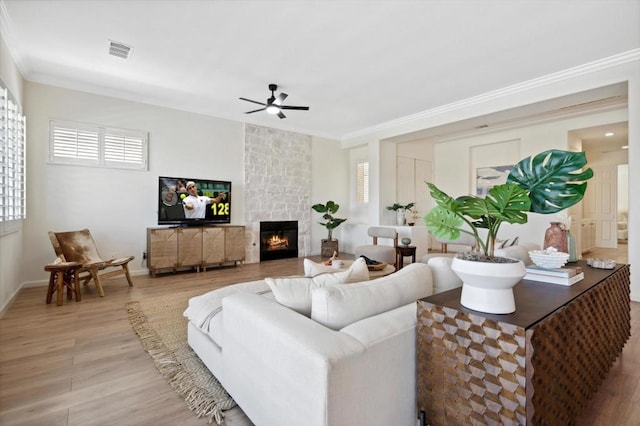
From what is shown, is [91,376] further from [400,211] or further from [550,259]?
[400,211]

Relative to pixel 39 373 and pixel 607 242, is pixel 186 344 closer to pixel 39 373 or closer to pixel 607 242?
pixel 39 373

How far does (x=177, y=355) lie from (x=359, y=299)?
1.67m

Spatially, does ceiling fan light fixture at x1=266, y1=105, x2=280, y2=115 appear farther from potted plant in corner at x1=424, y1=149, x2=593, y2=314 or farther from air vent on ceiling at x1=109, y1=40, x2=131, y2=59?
potted plant in corner at x1=424, y1=149, x2=593, y2=314

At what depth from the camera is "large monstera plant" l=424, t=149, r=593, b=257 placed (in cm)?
120

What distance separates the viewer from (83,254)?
4.01m

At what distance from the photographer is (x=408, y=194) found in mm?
7457

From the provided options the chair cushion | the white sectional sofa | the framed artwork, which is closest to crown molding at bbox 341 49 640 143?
the framed artwork

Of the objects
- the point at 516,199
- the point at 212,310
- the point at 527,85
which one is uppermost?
the point at 527,85

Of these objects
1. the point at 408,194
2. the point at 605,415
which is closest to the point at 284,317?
the point at 605,415

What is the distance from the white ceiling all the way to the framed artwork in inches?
107

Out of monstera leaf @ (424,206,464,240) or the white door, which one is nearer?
monstera leaf @ (424,206,464,240)

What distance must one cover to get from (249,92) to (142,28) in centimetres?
183

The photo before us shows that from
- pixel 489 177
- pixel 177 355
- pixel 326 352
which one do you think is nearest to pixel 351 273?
pixel 326 352

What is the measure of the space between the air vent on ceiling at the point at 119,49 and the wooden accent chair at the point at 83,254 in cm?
234
